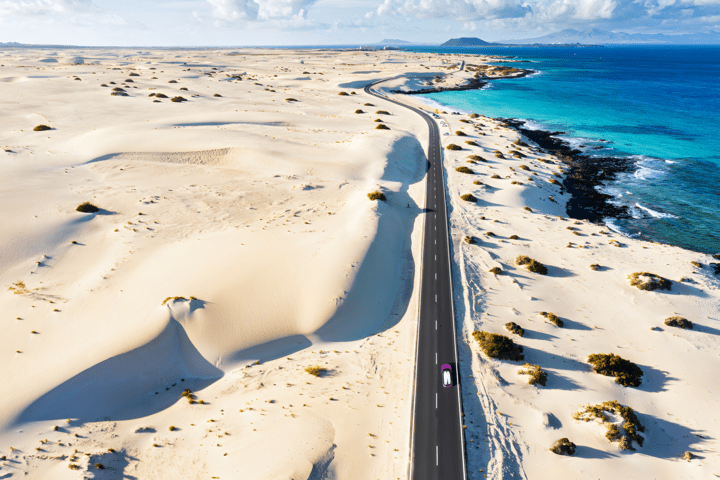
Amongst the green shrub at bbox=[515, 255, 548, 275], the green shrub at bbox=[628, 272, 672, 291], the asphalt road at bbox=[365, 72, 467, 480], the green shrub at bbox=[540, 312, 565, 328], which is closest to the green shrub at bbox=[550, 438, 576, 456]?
the asphalt road at bbox=[365, 72, 467, 480]

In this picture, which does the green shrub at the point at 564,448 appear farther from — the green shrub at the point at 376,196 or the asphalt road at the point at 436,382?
the green shrub at the point at 376,196

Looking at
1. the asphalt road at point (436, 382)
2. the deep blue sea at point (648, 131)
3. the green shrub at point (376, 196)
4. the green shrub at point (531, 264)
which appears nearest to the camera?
the asphalt road at point (436, 382)

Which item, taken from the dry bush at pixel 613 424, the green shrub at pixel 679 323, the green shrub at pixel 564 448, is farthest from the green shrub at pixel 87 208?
the green shrub at pixel 679 323

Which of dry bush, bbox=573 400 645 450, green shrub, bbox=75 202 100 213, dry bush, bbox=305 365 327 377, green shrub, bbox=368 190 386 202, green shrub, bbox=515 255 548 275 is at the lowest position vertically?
dry bush, bbox=305 365 327 377

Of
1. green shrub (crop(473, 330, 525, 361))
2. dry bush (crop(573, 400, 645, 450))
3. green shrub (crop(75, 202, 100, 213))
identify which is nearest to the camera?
dry bush (crop(573, 400, 645, 450))

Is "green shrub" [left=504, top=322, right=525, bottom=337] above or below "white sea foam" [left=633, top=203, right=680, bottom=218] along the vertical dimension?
below

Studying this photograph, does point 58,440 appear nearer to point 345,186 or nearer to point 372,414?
point 372,414

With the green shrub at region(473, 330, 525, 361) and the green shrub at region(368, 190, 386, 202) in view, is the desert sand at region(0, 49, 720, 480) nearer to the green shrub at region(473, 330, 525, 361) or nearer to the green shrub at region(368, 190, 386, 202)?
the green shrub at region(473, 330, 525, 361)

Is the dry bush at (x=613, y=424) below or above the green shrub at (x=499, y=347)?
below
